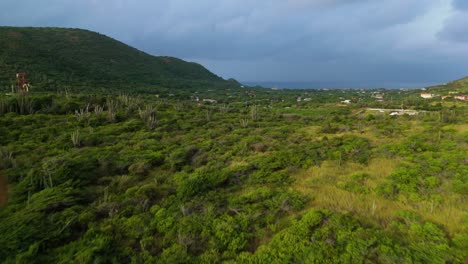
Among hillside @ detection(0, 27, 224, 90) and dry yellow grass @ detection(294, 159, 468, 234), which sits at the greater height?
hillside @ detection(0, 27, 224, 90)

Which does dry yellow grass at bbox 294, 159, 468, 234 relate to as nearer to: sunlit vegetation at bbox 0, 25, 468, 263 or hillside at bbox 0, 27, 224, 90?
sunlit vegetation at bbox 0, 25, 468, 263

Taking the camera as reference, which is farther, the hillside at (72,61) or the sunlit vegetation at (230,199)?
the hillside at (72,61)

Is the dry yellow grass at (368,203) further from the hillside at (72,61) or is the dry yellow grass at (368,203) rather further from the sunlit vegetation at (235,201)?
the hillside at (72,61)

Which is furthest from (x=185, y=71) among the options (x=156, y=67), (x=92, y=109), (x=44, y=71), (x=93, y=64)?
(x=92, y=109)

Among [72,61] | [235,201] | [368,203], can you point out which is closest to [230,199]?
[235,201]

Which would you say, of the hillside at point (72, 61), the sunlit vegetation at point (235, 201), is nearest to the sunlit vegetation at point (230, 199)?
the sunlit vegetation at point (235, 201)

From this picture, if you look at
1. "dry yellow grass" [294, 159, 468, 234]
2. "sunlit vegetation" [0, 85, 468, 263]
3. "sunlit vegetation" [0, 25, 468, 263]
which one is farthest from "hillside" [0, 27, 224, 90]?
"dry yellow grass" [294, 159, 468, 234]

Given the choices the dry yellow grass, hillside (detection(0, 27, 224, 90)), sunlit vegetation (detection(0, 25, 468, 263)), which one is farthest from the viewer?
hillside (detection(0, 27, 224, 90))

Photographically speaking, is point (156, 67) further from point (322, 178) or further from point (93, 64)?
point (322, 178)

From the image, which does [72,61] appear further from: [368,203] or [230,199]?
[368,203]
